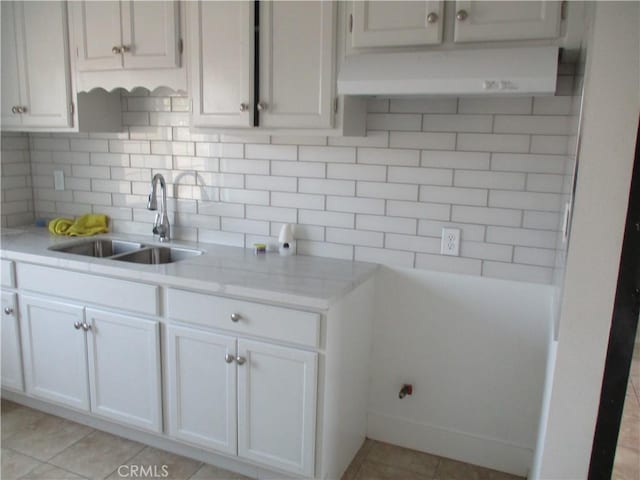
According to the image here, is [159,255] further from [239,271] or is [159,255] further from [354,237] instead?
[354,237]

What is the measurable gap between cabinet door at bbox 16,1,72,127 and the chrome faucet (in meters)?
0.52

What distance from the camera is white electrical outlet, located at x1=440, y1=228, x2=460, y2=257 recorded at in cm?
238

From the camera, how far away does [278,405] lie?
7.14ft

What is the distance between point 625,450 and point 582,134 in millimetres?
1134

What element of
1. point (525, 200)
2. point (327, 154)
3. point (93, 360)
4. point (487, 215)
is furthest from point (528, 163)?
point (93, 360)

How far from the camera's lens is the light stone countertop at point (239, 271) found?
2090 mm

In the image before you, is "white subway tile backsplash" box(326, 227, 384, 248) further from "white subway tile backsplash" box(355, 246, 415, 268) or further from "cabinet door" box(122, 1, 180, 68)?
"cabinet door" box(122, 1, 180, 68)

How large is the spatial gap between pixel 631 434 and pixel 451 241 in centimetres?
97

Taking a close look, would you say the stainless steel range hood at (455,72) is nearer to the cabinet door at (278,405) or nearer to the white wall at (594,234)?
the white wall at (594,234)

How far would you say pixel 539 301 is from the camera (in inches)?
90.5

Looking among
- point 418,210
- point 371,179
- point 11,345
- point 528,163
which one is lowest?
point 11,345

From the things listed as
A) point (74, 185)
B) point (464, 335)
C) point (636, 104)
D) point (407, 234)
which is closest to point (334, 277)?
point (407, 234)

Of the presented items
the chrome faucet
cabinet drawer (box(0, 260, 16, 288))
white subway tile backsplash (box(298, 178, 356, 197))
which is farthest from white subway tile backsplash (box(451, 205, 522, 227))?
cabinet drawer (box(0, 260, 16, 288))

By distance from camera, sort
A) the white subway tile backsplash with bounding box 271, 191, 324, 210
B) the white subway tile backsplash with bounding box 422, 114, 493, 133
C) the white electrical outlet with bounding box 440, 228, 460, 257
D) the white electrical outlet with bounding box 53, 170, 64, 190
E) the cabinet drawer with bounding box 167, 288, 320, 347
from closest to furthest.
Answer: the cabinet drawer with bounding box 167, 288, 320, 347 < the white subway tile backsplash with bounding box 422, 114, 493, 133 < the white electrical outlet with bounding box 440, 228, 460, 257 < the white subway tile backsplash with bounding box 271, 191, 324, 210 < the white electrical outlet with bounding box 53, 170, 64, 190
